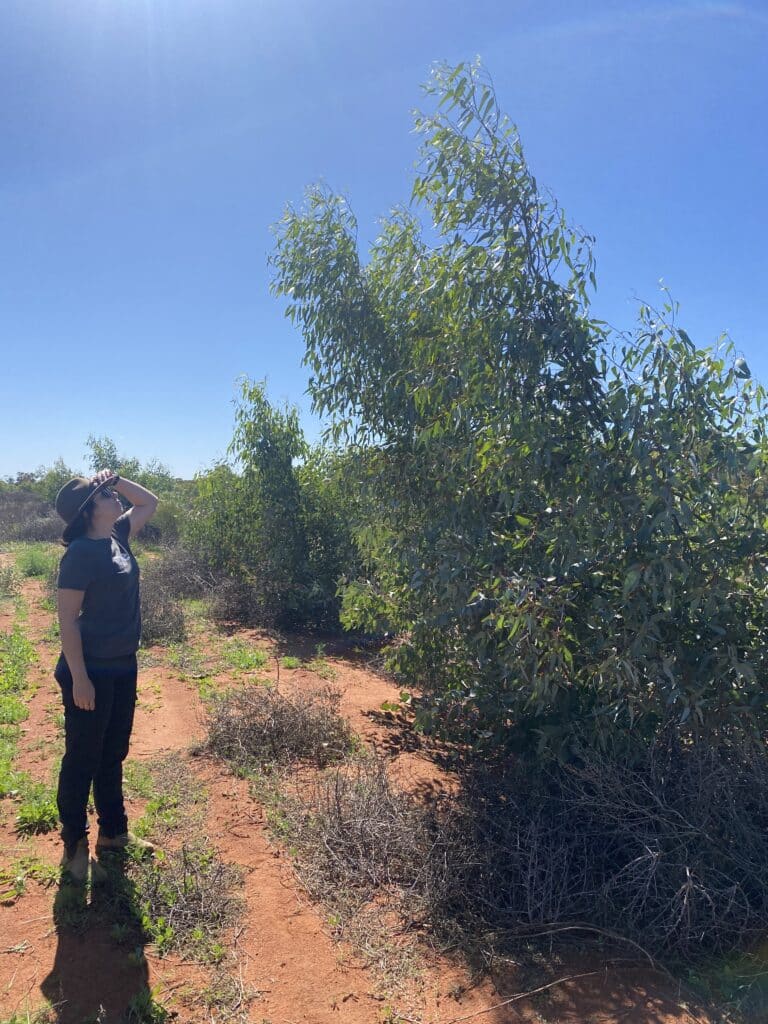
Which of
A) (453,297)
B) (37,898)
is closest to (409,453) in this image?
(453,297)

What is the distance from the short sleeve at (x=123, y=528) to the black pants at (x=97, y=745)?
63 cm

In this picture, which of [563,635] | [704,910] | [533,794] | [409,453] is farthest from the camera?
[409,453]

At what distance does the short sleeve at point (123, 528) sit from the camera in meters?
3.58

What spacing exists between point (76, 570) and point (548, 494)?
2204mm

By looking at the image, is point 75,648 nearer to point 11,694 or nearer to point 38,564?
point 11,694

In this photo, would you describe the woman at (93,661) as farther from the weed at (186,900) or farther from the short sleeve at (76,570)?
the weed at (186,900)

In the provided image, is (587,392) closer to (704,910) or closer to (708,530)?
(708,530)

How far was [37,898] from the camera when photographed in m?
3.12

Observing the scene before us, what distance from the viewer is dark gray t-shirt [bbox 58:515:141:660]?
121 inches

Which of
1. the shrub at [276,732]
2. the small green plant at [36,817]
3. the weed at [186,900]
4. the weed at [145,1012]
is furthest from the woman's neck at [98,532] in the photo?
the shrub at [276,732]

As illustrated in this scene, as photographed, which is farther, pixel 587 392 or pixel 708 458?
pixel 587 392

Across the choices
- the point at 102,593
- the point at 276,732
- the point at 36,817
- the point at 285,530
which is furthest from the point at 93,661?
the point at 285,530

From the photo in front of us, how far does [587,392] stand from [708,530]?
0.85 metres

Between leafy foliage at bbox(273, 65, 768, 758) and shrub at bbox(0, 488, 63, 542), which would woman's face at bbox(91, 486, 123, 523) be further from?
shrub at bbox(0, 488, 63, 542)
